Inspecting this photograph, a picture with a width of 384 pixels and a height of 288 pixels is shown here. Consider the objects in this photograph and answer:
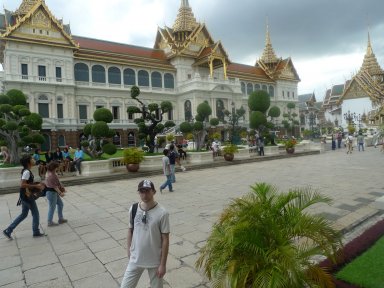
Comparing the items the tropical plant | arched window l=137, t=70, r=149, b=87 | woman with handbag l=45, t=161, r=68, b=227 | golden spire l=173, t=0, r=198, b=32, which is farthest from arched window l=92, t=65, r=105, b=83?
woman with handbag l=45, t=161, r=68, b=227

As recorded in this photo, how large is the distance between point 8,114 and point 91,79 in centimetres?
2426

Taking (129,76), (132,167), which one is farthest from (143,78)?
(132,167)

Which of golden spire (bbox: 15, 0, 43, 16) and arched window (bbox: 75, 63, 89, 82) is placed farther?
arched window (bbox: 75, 63, 89, 82)

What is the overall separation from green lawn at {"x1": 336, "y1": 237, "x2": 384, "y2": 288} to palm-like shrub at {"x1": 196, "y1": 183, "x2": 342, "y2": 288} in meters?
0.61

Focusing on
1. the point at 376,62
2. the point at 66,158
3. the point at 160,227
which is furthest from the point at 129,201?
the point at 376,62

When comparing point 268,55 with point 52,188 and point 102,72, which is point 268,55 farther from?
point 52,188

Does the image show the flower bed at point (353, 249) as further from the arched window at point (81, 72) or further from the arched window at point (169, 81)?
the arched window at point (169, 81)

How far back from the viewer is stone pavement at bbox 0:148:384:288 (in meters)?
3.88

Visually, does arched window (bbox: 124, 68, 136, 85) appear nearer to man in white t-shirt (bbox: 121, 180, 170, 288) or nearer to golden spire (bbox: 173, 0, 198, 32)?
golden spire (bbox: 173, 0, 198, 32)

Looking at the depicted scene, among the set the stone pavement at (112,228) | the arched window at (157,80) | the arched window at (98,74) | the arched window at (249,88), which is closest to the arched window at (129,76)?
the arched window at (157,80)

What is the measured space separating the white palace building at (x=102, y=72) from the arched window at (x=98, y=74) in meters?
0.08

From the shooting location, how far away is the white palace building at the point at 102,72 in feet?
102

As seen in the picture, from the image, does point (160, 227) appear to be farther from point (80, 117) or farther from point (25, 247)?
point (80, 117)

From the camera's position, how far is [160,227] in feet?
8.98
